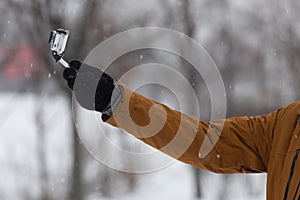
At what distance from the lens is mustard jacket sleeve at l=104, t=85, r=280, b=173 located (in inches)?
66.4

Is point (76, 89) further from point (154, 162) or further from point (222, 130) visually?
point (154, 162)

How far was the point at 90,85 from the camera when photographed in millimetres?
1538

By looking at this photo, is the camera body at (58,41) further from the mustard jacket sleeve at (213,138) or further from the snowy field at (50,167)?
the snowy field at (50,167)

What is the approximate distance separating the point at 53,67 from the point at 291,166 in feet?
8.00

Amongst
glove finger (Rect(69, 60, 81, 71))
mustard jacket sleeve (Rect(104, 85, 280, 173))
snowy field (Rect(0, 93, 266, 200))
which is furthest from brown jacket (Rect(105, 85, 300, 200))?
snowy field (Rect(0, 93, 266, 200))

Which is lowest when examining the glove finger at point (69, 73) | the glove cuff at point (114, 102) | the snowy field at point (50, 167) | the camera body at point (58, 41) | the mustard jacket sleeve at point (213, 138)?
the snowy field at point (50, 167)

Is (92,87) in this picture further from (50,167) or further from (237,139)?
(50,167)

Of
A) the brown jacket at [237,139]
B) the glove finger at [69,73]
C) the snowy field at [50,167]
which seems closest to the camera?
the glove finger at [69,73]

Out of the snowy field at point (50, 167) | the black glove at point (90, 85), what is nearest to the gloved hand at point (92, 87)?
the black glove at point (90, 85)

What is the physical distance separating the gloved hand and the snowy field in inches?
100

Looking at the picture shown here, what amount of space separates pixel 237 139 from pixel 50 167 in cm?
296

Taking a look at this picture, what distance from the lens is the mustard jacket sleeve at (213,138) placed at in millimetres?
1688

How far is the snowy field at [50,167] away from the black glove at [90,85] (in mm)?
2549

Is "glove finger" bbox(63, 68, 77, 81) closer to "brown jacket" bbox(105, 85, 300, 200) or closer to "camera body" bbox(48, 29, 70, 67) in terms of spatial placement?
"camera body" bbox(48, 29, 70, 67)
